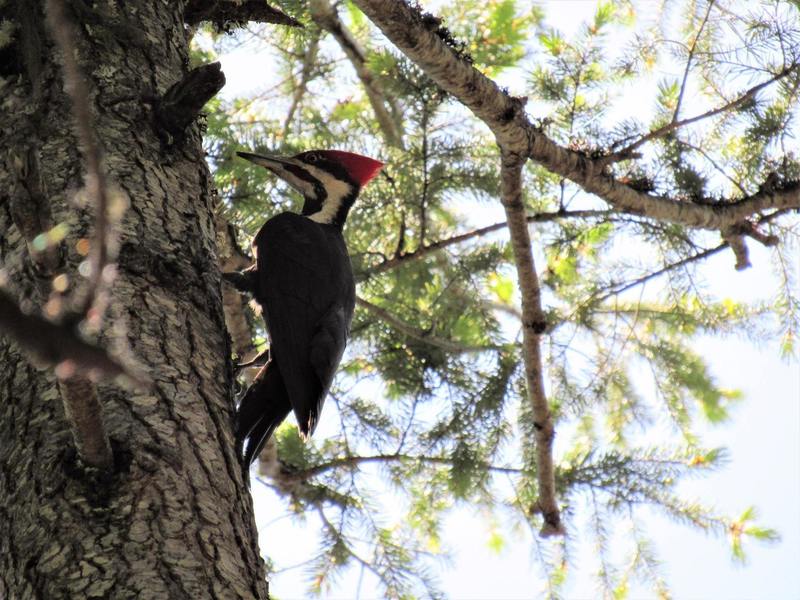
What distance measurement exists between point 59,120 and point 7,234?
32 cm

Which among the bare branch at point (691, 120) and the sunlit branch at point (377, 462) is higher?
the bare branch at point (691, 120)

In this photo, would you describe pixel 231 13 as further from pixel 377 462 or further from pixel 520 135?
pixel 377 462

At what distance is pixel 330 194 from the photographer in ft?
12.2

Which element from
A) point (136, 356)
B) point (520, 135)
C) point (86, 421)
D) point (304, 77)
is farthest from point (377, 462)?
point (86, 421)

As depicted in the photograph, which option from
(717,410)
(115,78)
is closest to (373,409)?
(717,410)

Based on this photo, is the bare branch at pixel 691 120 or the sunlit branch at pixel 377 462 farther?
the sunlit branch at pixel 377 462

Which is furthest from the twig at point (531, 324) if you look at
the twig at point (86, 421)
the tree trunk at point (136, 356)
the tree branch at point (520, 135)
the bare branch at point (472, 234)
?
the twig at point (86, 421)

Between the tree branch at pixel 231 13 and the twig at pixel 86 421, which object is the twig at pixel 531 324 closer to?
the tree branch at pixel 231 13

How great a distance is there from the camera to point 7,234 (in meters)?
2.04

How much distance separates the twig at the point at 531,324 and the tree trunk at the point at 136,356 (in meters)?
1.11

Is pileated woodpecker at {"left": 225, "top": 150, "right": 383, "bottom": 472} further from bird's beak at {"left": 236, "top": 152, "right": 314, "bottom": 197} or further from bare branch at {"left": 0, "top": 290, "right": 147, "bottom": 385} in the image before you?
bare branch at {"left": 0, "top": 290, "right": 147, "bottom": 385}

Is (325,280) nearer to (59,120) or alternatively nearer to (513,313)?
(59,120)

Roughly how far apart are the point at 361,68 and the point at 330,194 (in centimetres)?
102

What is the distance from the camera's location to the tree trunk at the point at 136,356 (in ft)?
5.01
